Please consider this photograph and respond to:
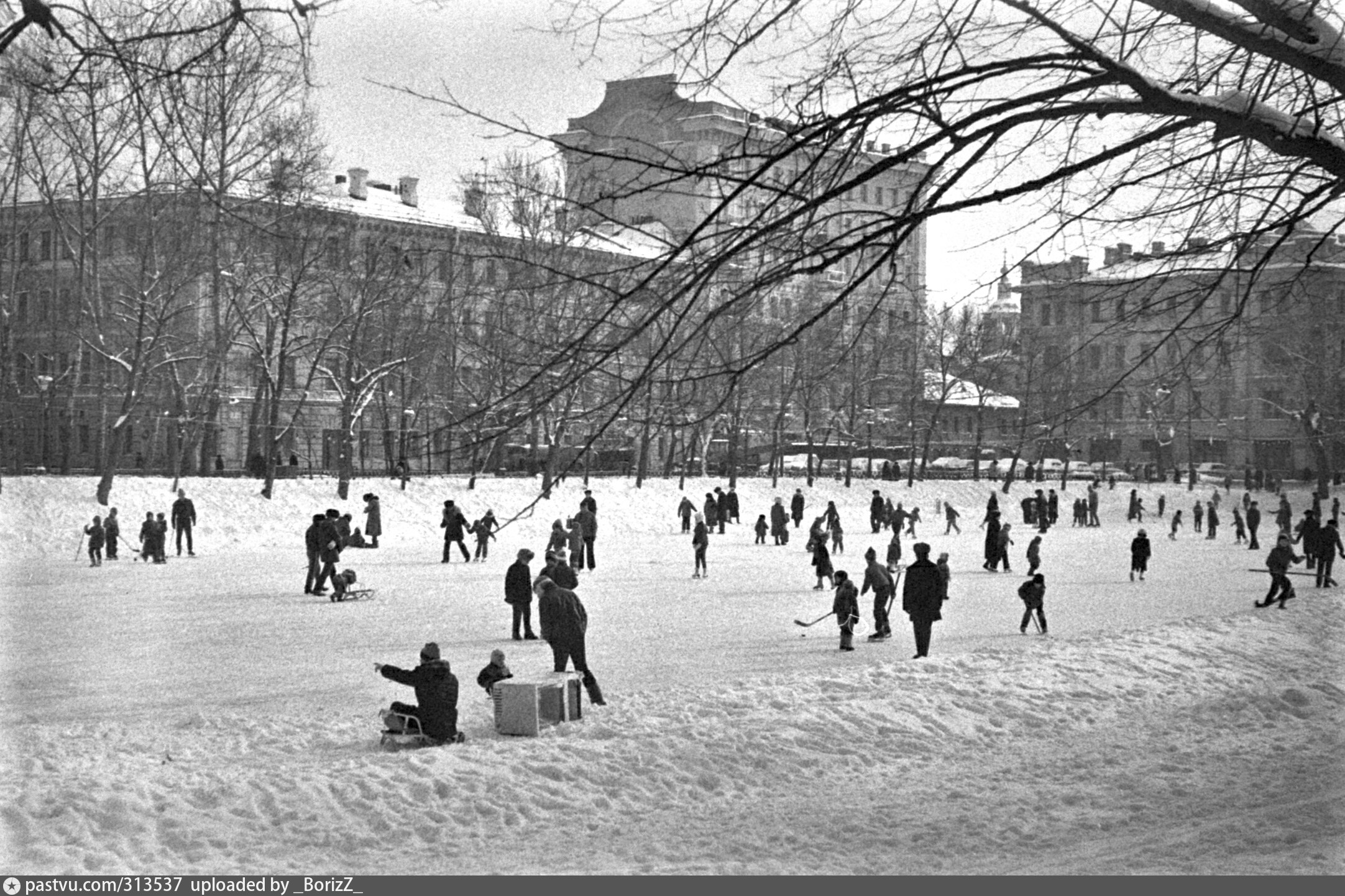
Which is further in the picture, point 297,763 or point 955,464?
point 955,464

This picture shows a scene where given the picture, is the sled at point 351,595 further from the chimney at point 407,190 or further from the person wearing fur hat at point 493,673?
the chimney at point 407,190

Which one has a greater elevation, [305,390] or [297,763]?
[305,390]

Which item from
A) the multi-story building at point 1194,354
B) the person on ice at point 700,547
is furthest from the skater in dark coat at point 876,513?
the person on ice at point 700,547

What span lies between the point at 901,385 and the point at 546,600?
2322 inches

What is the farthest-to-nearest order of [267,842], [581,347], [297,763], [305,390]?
[305,390]
[297,763]
[267,842]
[581,347]

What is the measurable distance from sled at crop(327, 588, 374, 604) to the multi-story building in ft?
35.3

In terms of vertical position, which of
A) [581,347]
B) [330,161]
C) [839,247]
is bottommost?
[581,347]

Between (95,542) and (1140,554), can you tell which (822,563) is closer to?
(1140,554)

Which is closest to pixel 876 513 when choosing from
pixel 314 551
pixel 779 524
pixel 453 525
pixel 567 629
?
pixel 779 524

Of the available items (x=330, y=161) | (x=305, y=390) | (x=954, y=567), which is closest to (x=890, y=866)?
(x=954, y=567)

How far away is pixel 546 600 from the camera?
14227 millimetres

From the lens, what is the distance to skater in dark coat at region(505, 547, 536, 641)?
18.9m
